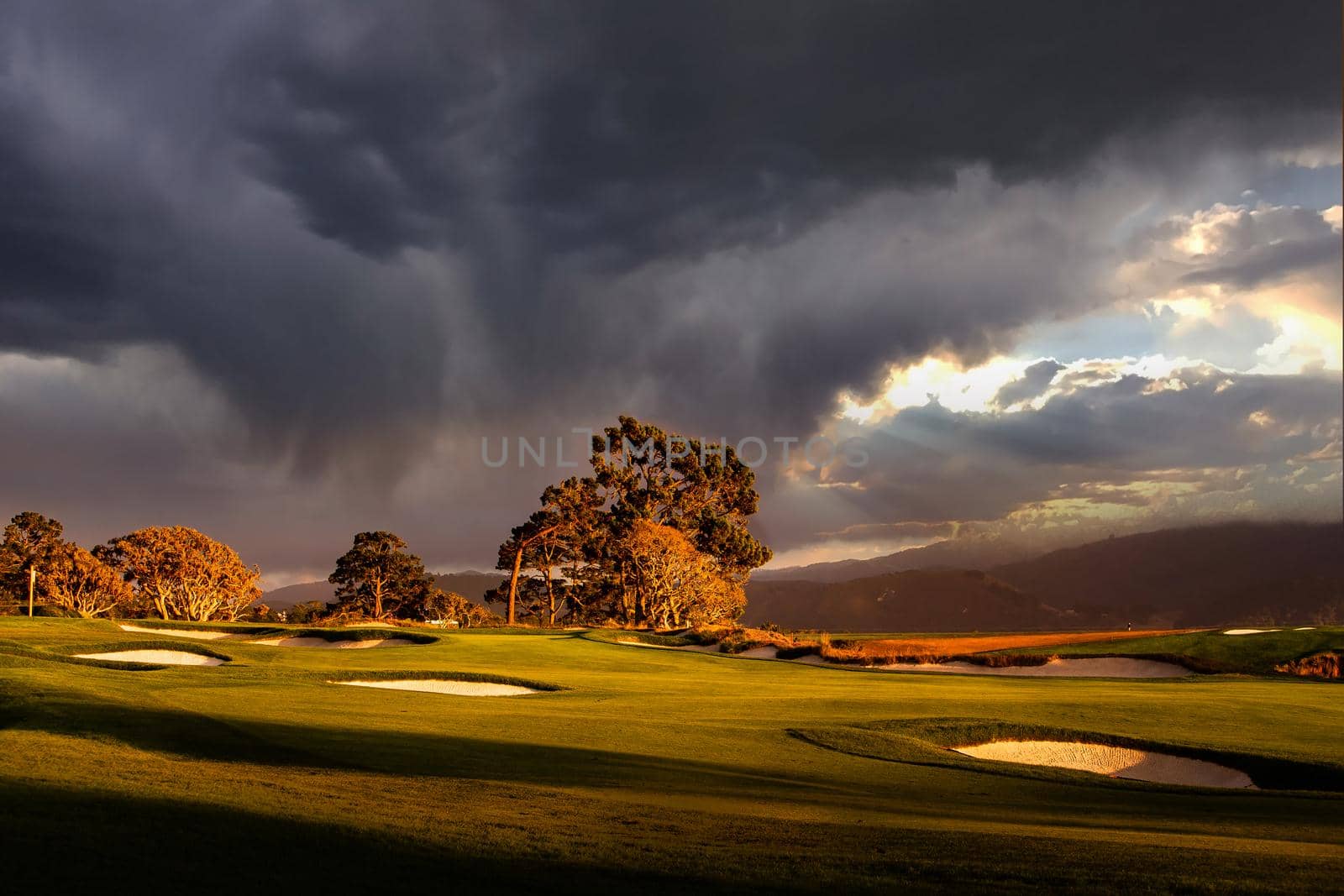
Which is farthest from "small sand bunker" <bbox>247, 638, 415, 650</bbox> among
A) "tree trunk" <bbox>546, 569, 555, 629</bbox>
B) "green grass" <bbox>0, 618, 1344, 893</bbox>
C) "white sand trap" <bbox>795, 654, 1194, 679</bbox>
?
"tree trunk" <bbox>546, 569, 555, 629</bbox>

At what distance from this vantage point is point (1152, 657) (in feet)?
112

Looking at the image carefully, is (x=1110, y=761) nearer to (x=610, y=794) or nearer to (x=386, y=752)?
(x=610, y=794)

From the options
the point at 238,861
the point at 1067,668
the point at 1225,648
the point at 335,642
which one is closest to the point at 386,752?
the point at 238,861

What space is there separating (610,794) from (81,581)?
221 ft

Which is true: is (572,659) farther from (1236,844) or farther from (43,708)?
(1236,844)

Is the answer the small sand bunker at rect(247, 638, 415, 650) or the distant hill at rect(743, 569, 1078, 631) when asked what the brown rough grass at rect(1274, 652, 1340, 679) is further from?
the distant hill at rect(743, 569, 1078, 631)

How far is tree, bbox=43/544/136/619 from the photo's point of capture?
213 ft

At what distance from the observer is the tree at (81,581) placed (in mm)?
65062

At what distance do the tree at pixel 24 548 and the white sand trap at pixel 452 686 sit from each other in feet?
177

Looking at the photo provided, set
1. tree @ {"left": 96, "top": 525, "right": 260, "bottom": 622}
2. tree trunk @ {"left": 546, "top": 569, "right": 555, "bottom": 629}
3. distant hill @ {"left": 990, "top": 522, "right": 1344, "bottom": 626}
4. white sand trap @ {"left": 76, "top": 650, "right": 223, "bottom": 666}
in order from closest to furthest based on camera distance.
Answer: white sand trap @ {"left": 76, "top": 650, "right": 223, "bottom": 666}
tree @ {"left": 96, "top": 525, "right": 260, "bottom": 622}
tree trunk @ {"left": 546, "top": 569, "right": 555, "bottom": 629}
distant hill @ {"left": 990, "top": 522, "right": 1344, "bottom": 626}

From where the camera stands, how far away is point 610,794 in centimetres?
992

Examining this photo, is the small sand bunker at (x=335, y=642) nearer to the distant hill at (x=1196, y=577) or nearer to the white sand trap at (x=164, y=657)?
the white sand trap at (x=164, y=657)

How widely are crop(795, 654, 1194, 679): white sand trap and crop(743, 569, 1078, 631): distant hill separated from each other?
344 ft

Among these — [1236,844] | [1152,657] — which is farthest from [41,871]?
[1152,657]
